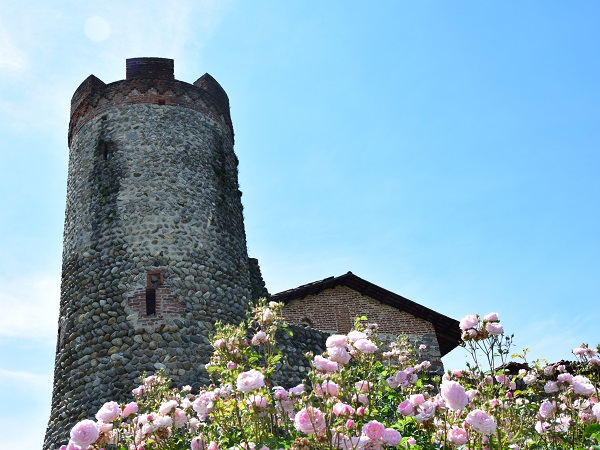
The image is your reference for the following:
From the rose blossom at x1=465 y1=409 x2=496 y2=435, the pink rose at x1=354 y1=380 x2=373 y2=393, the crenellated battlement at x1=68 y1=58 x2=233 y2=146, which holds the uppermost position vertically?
the crenellated battlement at x1=68 y1=58 x2=233 y2=146

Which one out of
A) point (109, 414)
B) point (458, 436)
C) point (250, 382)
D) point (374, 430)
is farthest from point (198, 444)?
point (458, 436)

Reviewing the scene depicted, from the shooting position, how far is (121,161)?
10.8 m

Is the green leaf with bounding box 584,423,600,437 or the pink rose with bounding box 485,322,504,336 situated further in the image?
the pink rose with bounding box 485,322,504,336

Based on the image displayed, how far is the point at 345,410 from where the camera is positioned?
9.95ft

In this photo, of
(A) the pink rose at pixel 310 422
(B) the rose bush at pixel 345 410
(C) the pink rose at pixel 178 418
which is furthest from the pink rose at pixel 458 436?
(C) the pink rose at pixel 178 418

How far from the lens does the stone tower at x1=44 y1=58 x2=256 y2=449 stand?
29.6 feet

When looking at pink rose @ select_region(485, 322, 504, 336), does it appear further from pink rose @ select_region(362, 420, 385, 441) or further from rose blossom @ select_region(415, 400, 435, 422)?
pink rose @ select_region(362, 420, 385, 441)

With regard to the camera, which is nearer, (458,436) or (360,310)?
(458,436)

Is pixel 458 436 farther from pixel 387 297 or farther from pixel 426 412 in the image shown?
pixel 387 297

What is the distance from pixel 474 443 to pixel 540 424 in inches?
53.3

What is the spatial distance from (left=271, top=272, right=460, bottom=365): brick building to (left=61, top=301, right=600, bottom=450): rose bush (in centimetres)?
992

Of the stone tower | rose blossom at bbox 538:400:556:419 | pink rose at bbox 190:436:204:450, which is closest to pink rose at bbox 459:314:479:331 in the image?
rose blossom at bbox 538:400:556:419

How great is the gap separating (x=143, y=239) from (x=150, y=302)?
1.22m

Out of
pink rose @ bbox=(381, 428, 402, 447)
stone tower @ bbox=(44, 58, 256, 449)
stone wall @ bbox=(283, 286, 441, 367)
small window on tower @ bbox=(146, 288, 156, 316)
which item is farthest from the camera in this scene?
stone wall @ bbox=(283, 286, 441, 367)
